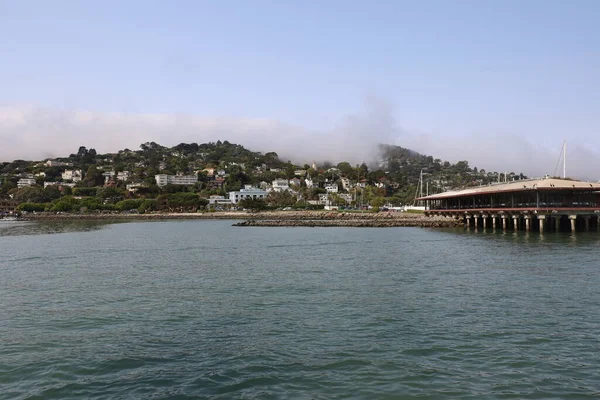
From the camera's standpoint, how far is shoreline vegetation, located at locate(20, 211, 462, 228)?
74062mm

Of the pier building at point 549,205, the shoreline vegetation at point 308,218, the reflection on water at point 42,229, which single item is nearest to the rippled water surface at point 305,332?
the pier building at point 549,205

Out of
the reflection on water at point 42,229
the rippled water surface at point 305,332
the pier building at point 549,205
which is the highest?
the pier building at point 549,205

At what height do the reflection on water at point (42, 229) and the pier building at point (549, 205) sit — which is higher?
the pier building at point (549, 205)

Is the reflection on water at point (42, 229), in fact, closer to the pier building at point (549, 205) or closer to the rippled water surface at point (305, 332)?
the rippled water surface at point (305, 332)

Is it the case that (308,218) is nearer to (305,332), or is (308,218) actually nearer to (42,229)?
(42,229)

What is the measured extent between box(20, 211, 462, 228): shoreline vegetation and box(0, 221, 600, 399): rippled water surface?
4587 cm

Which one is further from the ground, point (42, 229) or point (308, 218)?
point (308, 218)

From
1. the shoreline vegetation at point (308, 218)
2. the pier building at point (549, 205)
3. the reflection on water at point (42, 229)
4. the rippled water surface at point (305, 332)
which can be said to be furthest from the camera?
the shoreline vegetation at point (308, 218)

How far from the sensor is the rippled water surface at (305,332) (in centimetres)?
1016

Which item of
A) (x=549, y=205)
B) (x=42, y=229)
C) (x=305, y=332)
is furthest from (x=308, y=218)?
(x=305, y=332)

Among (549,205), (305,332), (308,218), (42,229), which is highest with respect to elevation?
(549,205)

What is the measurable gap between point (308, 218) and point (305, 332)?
86.1m

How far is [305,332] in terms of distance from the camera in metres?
13.8

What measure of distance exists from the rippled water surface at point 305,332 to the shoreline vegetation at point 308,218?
45.9 m
